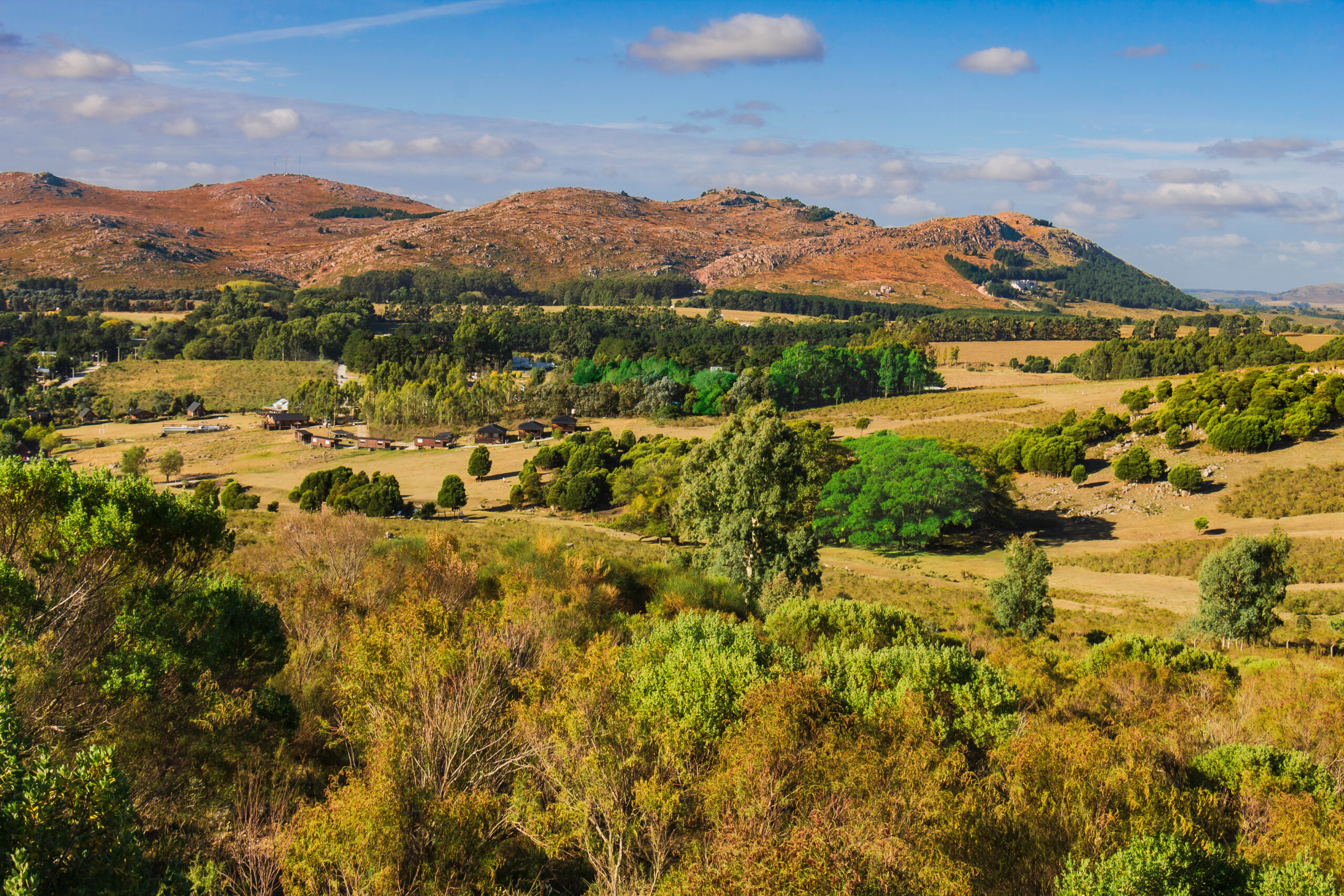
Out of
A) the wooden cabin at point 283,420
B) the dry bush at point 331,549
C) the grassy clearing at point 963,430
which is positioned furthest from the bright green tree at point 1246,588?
the wooden cabin at point 283,420

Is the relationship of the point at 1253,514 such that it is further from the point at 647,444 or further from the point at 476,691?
the point at 476,691

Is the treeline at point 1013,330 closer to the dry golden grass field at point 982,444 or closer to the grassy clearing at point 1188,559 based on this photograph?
the dry golden grass field at point 982,444

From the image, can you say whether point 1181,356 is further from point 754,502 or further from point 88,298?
point 88,298

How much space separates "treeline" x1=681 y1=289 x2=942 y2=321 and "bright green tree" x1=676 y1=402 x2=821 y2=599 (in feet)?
513

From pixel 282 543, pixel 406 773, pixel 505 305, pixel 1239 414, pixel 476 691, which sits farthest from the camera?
pixel 505 305

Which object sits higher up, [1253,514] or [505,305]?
[505,305]

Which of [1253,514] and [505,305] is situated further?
[505,305]

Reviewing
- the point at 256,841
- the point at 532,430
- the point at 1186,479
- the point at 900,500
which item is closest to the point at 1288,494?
the point at 1186,479

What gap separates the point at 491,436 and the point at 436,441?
4.61 meters

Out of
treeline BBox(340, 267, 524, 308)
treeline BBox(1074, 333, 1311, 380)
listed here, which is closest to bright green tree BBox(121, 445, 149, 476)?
treeline BBox(1074, 333, 1311, 380)

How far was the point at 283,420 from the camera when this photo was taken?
251 ft

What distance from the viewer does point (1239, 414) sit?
49.0 m

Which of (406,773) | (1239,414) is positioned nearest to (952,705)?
(406,773)

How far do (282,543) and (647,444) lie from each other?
115 feet
